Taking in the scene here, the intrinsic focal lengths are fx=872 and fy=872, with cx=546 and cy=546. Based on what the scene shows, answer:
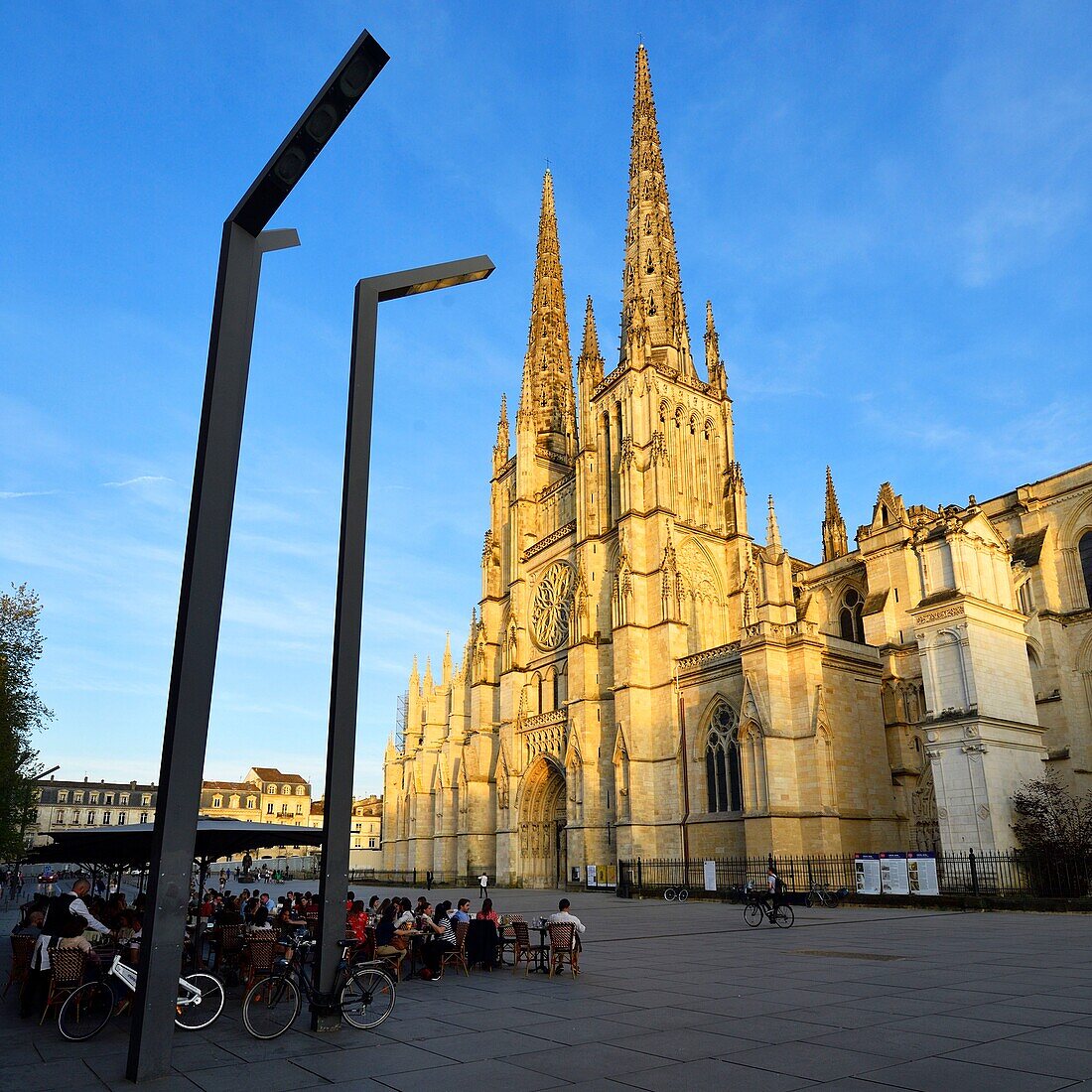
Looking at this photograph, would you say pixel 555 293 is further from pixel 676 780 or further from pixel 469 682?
pixel 676 780

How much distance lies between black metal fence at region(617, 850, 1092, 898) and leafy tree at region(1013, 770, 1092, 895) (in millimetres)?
23

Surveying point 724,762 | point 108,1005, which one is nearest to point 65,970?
point 108,1005

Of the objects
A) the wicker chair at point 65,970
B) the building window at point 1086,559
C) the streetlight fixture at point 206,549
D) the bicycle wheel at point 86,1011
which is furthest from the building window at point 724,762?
the streetlight fixture at point 206,549

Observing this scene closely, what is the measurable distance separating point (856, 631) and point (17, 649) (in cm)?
3156

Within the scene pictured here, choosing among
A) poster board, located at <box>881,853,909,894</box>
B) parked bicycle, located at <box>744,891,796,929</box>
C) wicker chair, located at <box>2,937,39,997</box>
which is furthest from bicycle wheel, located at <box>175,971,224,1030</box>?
poster board, located at <box>881,853,909,894</box>

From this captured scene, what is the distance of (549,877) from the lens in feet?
133

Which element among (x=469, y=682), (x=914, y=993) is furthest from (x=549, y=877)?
(x=914, y=993)

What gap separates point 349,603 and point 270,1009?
3769 mm

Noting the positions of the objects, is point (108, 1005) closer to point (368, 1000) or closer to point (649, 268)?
point (368, 1000)

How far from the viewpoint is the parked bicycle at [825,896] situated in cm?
2388

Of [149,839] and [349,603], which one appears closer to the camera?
[349,603]

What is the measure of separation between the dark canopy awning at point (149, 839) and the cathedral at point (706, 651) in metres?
16.4

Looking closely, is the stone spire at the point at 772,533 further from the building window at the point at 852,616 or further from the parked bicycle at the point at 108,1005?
the parked bicycle at the point at 108,1005

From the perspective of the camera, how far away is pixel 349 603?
8.61m
